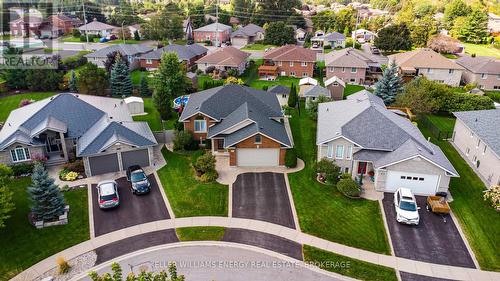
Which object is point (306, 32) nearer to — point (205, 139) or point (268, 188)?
point (205, 139)

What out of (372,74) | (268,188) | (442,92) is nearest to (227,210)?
(268,188)

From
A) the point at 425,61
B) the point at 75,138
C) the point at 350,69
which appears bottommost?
the point at 75,138

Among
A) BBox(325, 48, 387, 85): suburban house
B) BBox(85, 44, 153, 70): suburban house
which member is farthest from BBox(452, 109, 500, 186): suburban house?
BBox(85, 44, 153, 70): suburban house

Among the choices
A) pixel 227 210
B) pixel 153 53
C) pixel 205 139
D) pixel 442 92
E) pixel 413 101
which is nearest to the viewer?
pixel 227 210

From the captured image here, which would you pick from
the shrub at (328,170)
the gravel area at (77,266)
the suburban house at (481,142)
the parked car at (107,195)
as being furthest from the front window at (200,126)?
the suburban house at (481,142)

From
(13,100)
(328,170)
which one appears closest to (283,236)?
(328,170)

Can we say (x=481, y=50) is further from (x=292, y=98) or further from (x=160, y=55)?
(x=160, y=55)
